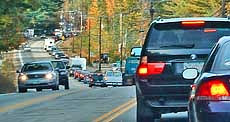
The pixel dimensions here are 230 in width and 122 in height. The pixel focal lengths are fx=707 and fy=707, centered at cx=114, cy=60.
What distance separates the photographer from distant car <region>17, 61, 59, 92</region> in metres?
32.2

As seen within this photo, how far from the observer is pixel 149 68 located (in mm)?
11586

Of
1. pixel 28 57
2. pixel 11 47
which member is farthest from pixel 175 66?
pixel 28 57

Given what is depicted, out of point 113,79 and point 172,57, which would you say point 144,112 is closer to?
point 172,57

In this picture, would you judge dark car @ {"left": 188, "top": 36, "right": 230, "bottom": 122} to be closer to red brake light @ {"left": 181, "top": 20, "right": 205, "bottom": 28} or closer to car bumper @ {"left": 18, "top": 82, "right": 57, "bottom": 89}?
red brake light @ {"left": 181, "top": 20, "right": 205, "bottom": 28}

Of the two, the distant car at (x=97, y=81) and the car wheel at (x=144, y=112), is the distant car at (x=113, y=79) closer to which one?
the distant car at (x=97, y=81)

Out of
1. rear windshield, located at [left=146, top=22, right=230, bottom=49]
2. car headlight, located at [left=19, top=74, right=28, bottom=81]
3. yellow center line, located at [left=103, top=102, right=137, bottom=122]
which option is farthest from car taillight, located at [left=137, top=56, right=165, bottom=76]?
car headlight, located at [left=19, top=74, right=28, bottom=81]

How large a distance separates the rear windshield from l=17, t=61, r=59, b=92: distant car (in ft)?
67.9

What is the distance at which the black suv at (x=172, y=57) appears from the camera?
37.6 ft

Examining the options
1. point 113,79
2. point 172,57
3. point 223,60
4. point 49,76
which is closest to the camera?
point 223,60

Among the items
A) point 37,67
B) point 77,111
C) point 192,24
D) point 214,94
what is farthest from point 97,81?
point 214,94

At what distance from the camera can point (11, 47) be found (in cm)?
5094

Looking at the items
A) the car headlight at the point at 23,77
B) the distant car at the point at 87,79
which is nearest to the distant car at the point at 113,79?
the distant car at the point at 87,79

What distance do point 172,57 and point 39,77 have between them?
21.2 metres

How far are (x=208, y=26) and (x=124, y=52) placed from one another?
350ft
